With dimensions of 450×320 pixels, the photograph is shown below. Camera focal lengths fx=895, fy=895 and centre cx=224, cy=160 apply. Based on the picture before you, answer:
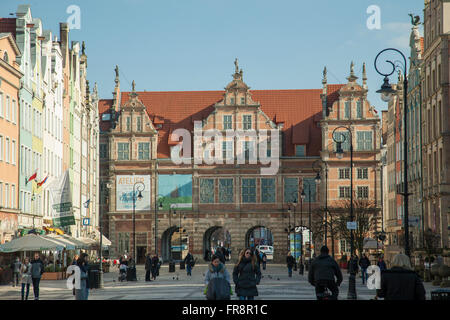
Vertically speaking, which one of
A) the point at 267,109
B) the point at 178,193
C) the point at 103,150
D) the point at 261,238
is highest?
the point at 267,109

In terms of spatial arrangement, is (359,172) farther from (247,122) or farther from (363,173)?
(247,122)

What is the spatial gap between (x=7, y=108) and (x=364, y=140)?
42161 mm

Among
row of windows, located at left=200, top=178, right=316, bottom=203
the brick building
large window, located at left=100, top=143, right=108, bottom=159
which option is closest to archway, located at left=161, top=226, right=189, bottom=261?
the brick building

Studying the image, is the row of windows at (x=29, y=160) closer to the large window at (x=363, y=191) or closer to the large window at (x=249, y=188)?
the large window at (x=249, y=188)

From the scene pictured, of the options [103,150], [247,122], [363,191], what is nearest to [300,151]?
[247,122]

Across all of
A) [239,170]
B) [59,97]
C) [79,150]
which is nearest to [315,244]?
[239,170]

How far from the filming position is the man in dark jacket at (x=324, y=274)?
17.2m

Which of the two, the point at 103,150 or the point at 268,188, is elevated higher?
the point at 103,150

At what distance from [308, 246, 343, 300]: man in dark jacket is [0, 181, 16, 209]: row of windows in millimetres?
30181

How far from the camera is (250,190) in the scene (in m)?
83.1

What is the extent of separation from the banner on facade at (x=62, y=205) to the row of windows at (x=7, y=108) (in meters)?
4.23

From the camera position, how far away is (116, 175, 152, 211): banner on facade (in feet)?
274

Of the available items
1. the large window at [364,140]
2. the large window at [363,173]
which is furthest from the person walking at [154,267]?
the large window at [364,140]
